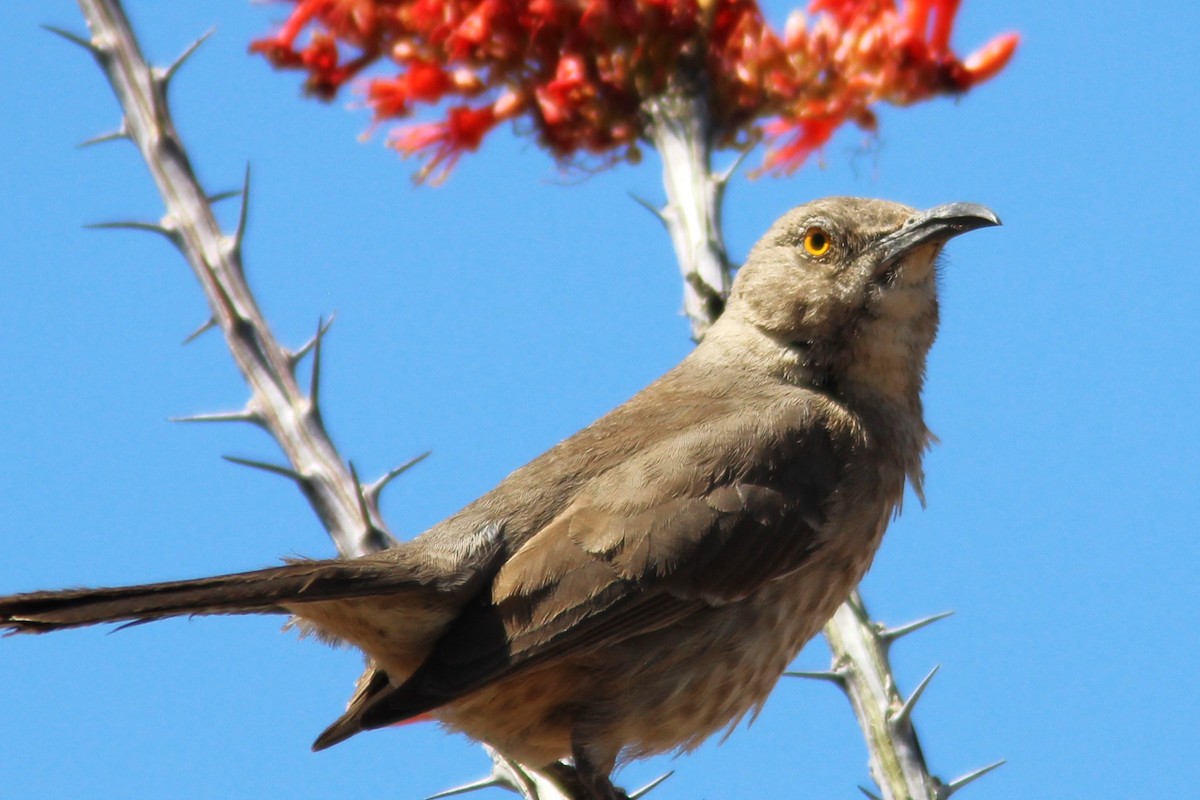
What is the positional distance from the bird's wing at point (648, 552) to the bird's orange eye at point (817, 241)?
503mm

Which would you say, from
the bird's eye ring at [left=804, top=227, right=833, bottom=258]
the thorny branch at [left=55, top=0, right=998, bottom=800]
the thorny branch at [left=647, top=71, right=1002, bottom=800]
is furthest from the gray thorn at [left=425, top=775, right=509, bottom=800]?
the bird's eye ring at [left=804, top=227, right=833, bottom=258]

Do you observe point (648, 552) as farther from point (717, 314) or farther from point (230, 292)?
point (230, 292)

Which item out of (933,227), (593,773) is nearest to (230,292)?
(593,773)

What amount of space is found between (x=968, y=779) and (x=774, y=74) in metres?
2.08

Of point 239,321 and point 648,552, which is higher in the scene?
point 239,321

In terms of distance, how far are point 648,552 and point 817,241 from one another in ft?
3.73

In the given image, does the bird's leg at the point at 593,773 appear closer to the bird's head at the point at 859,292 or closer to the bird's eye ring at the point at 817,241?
the bird's head at the point at 859,292

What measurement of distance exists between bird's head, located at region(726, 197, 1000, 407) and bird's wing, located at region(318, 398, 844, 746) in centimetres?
28

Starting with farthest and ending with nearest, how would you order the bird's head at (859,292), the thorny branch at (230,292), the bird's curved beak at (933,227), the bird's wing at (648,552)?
1. the bird's head at (859,292)
2. the bird's curved beak at (933,227)
3. the thorny branch at (230,292)
4. the bird's wing at (648,552)

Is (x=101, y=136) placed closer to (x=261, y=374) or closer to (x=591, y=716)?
(x=261, y=374)

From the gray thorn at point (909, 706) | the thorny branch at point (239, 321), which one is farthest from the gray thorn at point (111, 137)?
the gray thorn at point (909, 706)

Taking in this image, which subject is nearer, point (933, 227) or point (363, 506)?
point (363, 506)

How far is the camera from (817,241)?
192 inches

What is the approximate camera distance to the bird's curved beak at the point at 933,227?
456 centimetres
